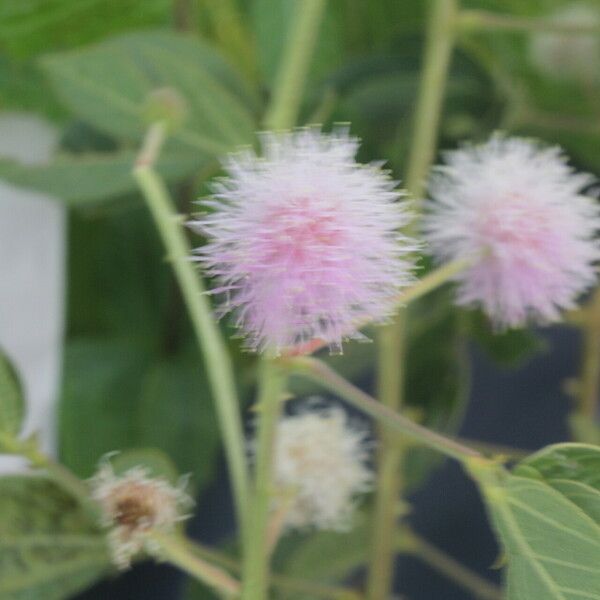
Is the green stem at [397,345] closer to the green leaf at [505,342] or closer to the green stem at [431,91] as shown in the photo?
the green stem at [431,91]

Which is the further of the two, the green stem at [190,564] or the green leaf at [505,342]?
the green leaf at [505,342]

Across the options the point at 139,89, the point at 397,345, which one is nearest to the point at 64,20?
the point at 139,89

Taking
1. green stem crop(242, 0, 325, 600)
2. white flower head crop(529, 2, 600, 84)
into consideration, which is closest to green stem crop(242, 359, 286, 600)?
green stem crop(242, 0, 325, 600)

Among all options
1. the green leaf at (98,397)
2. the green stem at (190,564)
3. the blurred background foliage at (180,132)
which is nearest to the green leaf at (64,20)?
the blurred background foliage at (180,132)

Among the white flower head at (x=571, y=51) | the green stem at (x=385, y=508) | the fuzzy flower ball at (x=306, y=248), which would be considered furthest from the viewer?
the white flower head at (x=571, y=51)

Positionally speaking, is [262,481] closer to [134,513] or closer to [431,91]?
[134,513]

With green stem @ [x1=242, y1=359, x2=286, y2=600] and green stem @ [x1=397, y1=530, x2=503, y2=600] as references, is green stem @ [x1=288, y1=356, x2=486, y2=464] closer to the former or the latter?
green stem @ [x1=242, y1=359, x2=286, y2=600]

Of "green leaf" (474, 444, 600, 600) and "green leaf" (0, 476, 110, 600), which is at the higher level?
"green leaf" (474, 444, 600, 600)

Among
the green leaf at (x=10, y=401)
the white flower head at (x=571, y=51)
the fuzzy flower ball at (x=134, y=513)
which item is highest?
the white flower head at (x=571, y=51)
